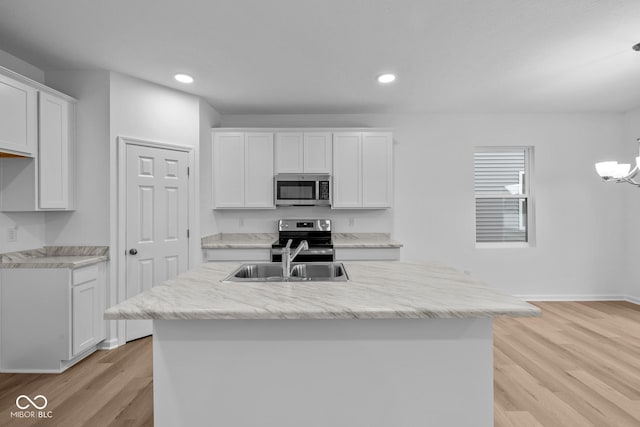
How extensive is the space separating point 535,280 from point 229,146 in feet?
14.6

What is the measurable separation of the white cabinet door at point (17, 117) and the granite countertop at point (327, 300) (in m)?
1.82

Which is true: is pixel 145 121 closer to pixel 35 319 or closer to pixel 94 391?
pixel 35 319

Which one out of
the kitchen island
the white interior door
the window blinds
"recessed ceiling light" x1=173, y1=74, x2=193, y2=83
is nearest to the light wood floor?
the white interior door

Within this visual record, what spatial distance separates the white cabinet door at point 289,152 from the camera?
4160mm

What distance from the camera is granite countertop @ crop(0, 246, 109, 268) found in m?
2.64

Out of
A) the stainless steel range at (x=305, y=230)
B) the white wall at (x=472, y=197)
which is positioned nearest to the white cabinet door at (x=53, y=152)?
the white wall at (x=472, y=197)

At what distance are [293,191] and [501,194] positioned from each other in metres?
2.92

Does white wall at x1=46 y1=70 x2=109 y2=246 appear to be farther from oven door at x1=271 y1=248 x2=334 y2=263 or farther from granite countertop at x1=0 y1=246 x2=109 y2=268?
oven door at x1=271 y1=248 x2=334 y2=263

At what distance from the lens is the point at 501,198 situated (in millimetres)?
4684

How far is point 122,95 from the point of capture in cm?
317

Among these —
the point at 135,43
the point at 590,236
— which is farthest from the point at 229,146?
the point at 590,236

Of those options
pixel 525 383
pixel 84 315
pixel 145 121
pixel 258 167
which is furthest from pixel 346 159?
pixel 84 315

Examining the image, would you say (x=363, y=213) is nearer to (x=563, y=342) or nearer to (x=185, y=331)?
(x=563, y=342)

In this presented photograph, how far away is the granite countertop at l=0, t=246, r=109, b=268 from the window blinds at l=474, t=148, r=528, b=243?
15.0ft
